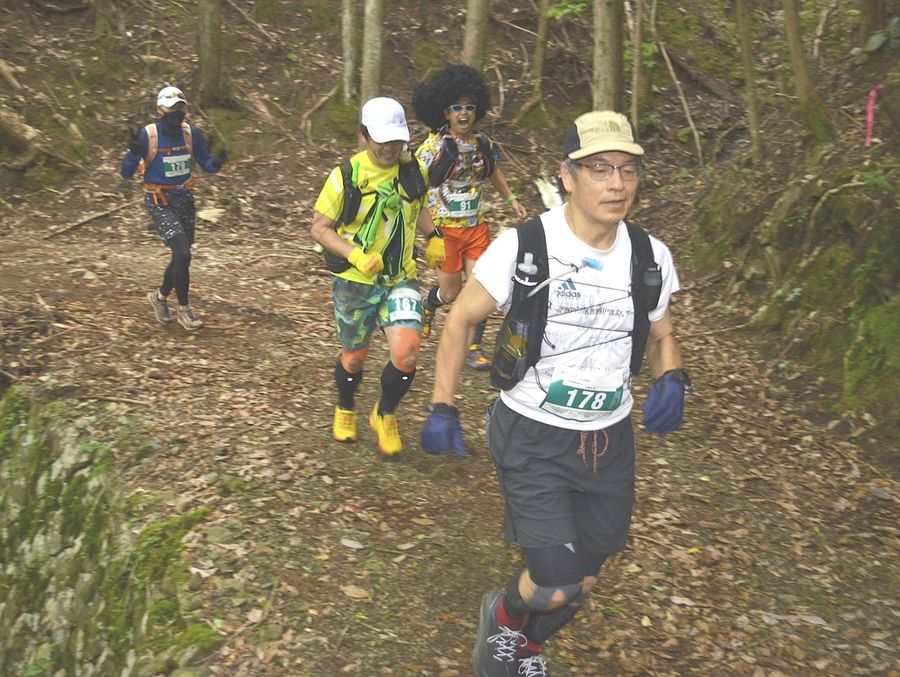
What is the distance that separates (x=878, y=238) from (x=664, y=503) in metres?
3.32

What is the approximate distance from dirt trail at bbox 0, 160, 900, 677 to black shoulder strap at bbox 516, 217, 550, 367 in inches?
75.8

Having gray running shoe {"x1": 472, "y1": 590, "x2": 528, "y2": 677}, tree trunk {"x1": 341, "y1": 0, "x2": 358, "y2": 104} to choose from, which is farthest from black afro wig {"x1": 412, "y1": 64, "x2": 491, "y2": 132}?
tree trunk {"x1": 341, "y1": 0, "x2": 358, "y2": 104}

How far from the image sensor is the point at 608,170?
3.74m

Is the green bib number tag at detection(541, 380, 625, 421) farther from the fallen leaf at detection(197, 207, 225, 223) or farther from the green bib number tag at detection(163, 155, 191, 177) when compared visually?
the fallen leaf at detection(197, 207, 225, 223)

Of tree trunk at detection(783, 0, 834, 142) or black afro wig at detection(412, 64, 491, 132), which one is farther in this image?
tree trunk at detection(783, 0, 834, 142)

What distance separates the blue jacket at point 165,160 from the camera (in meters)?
8.57

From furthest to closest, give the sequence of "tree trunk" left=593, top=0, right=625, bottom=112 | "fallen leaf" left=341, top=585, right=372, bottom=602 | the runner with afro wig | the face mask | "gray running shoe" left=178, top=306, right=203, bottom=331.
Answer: "tree trunk" left=593, top=0, right=625, bottom=112 → "gray running shoe" left=178, top=306, right=203, bottom=331 → the face mask → the runner with afro wig → "fallen leaf" left=341, top=585, right=372, bottom=602

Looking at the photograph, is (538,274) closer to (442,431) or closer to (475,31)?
(442,431)

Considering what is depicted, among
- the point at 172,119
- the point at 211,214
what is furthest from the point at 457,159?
the point at 211,214

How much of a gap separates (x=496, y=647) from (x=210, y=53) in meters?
12.1

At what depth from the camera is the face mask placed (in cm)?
851

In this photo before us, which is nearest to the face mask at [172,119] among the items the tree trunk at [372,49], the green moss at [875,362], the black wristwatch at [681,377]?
the tree trunk at [372,49]

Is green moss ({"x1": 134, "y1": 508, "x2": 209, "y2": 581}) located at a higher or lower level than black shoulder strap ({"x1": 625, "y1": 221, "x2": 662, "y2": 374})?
lower

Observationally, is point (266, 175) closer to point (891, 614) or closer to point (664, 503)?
point (664, 503)
